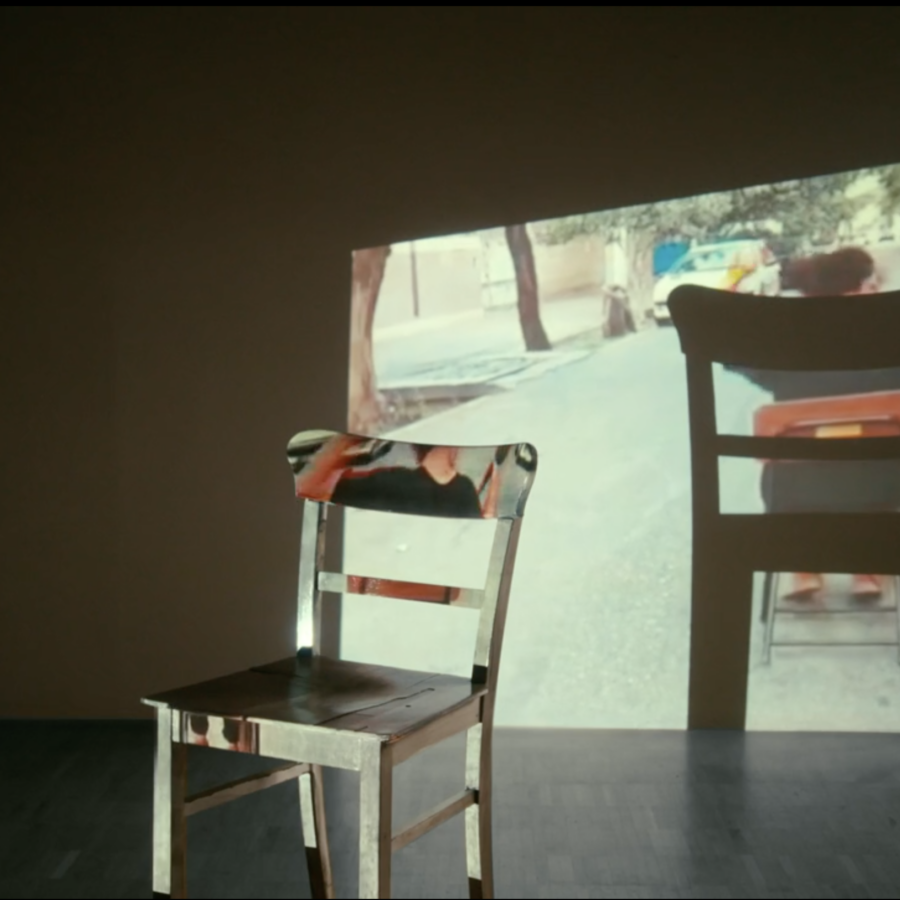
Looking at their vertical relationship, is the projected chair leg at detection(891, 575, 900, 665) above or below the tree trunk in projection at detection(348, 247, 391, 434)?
below

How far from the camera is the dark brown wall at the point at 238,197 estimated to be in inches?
120

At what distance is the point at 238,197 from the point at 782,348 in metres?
1.42

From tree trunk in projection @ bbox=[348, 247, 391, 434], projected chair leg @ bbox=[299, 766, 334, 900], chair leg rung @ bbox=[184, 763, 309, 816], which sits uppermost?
tree trunk in projection @ bbox=[348, 247, 391, 434]

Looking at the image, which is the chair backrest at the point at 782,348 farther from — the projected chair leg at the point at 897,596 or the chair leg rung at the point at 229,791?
the chair leg rung at the point at 229,791

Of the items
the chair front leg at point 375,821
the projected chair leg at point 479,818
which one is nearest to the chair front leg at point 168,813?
the chair front leg at point 375,821

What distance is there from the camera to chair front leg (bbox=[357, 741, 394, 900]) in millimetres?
1674

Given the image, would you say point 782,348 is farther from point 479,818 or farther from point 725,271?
point 479,818

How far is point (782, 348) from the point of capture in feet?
10.0

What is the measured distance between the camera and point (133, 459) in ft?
10.3

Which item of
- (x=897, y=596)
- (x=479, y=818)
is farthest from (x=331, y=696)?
(x=897, y=596)

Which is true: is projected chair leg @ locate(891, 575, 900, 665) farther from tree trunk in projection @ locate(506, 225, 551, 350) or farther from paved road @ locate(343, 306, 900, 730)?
tree trunk in projection @ locate(506, 225, 551, 350)

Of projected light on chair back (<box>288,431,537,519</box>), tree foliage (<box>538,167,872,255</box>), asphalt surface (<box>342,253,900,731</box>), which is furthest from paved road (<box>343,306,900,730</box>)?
projected light on chair back (<box>288,431,537,519</box>)

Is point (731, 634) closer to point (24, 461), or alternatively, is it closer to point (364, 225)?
point (364, 225)

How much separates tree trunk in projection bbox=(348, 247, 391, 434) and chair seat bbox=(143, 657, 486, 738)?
112 cm
